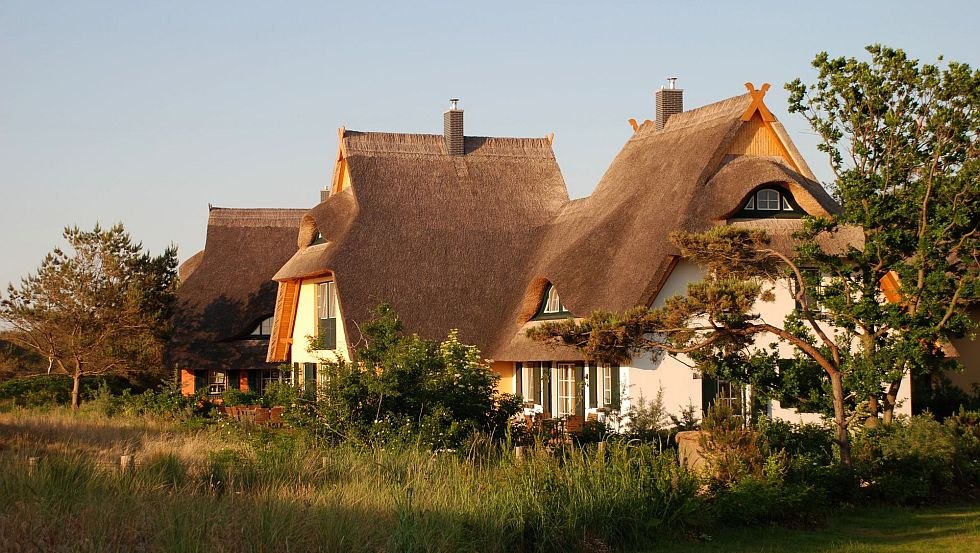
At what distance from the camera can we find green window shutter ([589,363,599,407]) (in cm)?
2223

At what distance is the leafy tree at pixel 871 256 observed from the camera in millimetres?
14711

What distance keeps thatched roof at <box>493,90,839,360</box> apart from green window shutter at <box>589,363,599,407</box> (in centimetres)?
72

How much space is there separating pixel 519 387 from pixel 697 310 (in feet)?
38.2

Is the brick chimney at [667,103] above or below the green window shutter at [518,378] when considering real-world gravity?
above

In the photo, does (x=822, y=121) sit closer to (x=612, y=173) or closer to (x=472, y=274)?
(x=612, y=173)

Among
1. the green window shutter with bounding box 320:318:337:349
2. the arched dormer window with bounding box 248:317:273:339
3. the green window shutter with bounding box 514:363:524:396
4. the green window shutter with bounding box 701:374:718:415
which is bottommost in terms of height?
the green window shutter with bounding box 701:374:718:415

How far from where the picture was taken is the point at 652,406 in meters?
20.6

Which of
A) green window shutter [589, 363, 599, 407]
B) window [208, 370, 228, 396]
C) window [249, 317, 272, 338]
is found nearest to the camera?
green window shutter [589, 363, 599, 407]

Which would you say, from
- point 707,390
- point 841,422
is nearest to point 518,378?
point 707,390

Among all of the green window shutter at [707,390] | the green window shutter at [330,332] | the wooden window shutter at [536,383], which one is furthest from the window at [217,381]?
Answer: the green window shutter at [707,390]

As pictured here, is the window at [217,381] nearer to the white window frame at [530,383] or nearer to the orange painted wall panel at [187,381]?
the orange painted wall panel at [187,381]

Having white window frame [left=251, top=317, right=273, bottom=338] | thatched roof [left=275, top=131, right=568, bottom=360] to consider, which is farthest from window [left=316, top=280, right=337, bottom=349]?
white window frame [left=251, top=317, right=273, bottom=338]

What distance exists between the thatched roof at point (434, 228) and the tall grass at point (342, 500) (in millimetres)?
12385

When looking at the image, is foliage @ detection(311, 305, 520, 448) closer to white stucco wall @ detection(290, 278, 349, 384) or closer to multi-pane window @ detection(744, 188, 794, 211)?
multi-pane window @ detection(744, 188, 794, 211)
